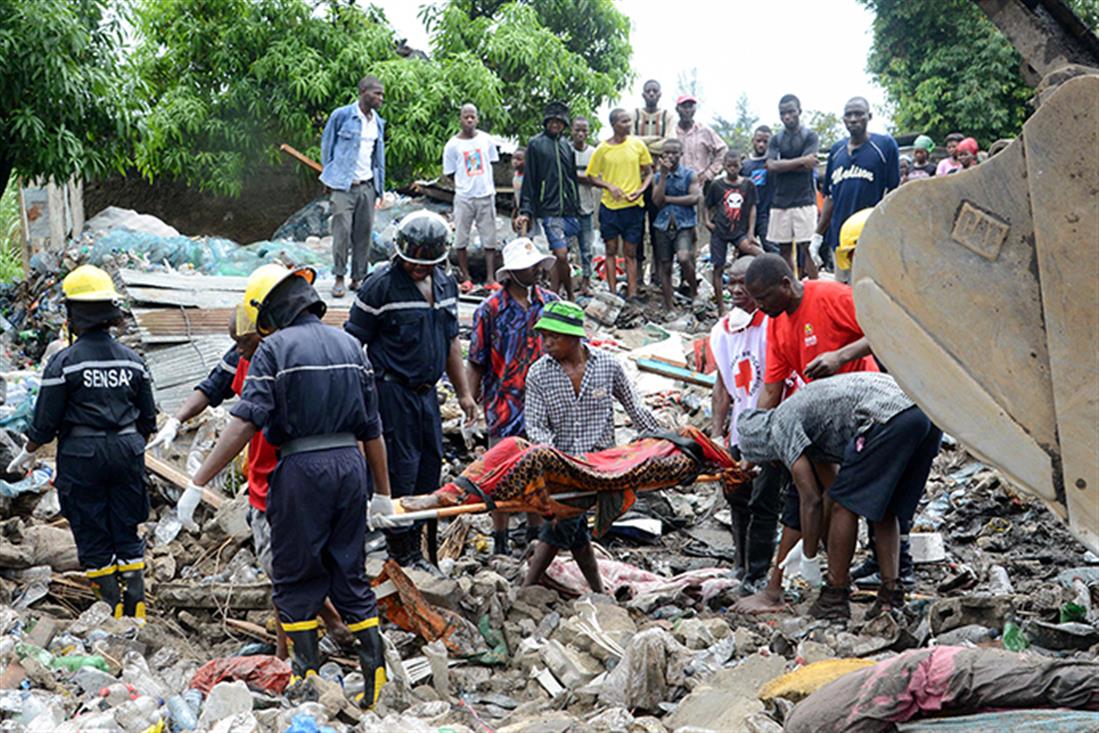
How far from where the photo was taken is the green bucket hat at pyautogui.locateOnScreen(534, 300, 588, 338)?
6.68 m

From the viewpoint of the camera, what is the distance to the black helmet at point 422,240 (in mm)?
6930

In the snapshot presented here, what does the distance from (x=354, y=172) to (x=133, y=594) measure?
5.79 metres

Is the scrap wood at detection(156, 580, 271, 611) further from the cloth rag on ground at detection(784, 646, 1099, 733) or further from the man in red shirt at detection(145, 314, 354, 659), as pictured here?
the cloth rag on ground at detection(784, 646, 1099, 733)

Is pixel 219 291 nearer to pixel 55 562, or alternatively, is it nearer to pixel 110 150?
pixel 110 150

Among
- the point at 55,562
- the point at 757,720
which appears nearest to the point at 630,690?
the point at 757,720

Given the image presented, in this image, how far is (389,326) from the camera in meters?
7.09

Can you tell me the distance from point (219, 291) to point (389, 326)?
18.4 feet

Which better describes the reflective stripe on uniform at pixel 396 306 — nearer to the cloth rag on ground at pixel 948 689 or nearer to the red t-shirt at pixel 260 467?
the red t-shirt at pixel 260 467

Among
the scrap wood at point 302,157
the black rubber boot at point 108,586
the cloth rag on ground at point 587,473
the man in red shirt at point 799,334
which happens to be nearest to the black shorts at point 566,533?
the cloth rag on ground at point 587,473

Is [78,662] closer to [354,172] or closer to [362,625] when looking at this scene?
[362,625]

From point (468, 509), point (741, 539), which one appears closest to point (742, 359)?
point (741, 539)

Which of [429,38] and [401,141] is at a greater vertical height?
[429,38]

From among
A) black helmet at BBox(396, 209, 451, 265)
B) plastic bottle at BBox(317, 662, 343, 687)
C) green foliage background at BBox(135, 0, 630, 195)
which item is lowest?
plastic bottle at BBox(317, 662, 343, 687)

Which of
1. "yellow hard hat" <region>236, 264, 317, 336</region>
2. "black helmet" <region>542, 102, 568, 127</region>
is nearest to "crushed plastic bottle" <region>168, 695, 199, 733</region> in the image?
"yellow hard hat" <region>236, 264, 317, 336</region>
